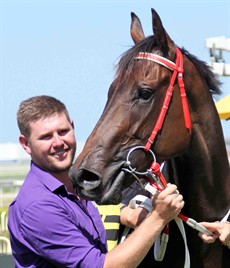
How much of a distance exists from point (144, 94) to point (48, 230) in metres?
0.90

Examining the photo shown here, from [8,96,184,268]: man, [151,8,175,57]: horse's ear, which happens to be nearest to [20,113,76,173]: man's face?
[8,96,184,268]: man

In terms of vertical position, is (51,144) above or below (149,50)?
below

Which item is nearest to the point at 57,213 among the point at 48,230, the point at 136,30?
the point at 48,230

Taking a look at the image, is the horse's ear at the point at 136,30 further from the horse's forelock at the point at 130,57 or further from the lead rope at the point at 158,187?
the lead rope at the point at 158,187

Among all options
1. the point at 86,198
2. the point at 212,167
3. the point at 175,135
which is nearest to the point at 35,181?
the point at 86,198

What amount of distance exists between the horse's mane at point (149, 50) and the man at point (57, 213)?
39cm

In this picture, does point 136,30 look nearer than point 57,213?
No

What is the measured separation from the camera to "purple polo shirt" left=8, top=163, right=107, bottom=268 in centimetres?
320

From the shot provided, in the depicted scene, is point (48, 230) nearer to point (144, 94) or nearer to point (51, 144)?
point (51, 144)

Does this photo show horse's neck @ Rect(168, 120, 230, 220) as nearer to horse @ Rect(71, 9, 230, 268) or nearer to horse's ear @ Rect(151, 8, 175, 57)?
horse @ Rect(71, 9, 230, 268)

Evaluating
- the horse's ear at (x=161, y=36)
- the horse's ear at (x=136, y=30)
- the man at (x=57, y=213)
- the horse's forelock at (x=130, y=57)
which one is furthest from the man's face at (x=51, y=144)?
the horse's ear at (x=136, y=30)

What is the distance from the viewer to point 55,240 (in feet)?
10.5

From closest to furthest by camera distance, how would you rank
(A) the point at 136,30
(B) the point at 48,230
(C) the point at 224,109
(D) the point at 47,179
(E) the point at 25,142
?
(B) the point at 48,230 → (D) the point at 47,179 → (E) the point at 25,142 → (A) the point at 136,30 → (C) the point at 224,109

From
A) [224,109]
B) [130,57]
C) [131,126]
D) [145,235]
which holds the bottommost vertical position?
[224,109]
